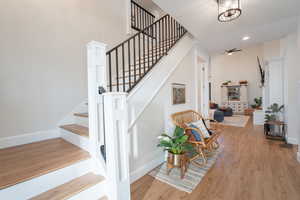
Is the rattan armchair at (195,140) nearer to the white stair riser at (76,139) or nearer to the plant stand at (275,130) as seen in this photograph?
the white stair riser at (76,139)

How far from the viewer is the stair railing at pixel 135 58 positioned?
6.75ft

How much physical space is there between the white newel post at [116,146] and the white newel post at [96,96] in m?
0.24

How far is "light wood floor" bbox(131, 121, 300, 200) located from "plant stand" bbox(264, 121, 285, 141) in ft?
2.84

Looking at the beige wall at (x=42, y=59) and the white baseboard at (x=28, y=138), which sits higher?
the beige wall at (x=42, y=59)

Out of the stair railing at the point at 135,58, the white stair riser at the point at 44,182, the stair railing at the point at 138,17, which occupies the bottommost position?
the white stair riser at the point at 44,182

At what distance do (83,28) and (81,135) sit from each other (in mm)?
2167

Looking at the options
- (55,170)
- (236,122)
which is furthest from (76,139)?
(236,122)

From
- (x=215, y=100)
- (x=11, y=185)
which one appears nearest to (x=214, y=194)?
(x=11, y=185)

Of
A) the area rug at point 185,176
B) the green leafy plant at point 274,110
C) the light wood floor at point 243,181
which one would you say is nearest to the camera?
the light wood floor at point 243,181

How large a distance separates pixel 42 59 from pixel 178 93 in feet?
8.79

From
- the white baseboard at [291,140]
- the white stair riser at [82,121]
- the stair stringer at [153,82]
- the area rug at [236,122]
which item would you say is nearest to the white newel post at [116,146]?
the stair stringer at [153,82]

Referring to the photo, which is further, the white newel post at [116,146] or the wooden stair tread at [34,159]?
the white newel post at [116,146]

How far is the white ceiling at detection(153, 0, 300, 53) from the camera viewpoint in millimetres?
2219

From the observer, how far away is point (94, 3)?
2.90 metres
